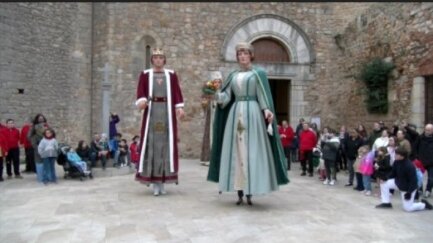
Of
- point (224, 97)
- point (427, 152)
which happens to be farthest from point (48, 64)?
point (427, 152)

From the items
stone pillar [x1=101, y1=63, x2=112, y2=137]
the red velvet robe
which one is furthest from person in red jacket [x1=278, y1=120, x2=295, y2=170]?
the red velvet robe

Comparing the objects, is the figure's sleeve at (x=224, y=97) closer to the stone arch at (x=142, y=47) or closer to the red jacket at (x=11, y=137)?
the red jacket at (x=11, y=137)

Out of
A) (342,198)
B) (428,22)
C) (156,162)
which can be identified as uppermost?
(428,22)

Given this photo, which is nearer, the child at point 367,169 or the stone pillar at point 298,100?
the child at point 367,169

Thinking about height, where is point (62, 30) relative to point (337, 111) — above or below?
above

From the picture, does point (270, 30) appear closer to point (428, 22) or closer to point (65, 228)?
point (428, 22)

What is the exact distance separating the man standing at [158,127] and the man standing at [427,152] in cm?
406

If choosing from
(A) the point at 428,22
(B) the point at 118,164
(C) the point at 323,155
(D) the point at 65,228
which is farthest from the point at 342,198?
(A) the point at 428,22

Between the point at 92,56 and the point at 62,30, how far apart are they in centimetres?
123

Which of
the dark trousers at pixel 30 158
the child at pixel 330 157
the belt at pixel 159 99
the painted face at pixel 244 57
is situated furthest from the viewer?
the dark trousers at pixel 30 158

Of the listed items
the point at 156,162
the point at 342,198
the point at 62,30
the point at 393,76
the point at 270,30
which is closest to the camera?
the point at 156,162

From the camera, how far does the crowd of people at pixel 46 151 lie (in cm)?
899

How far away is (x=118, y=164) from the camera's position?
1081 cm

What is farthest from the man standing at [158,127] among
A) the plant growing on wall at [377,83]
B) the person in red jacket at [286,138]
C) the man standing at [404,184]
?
the plant growing on wall at [377,83]
